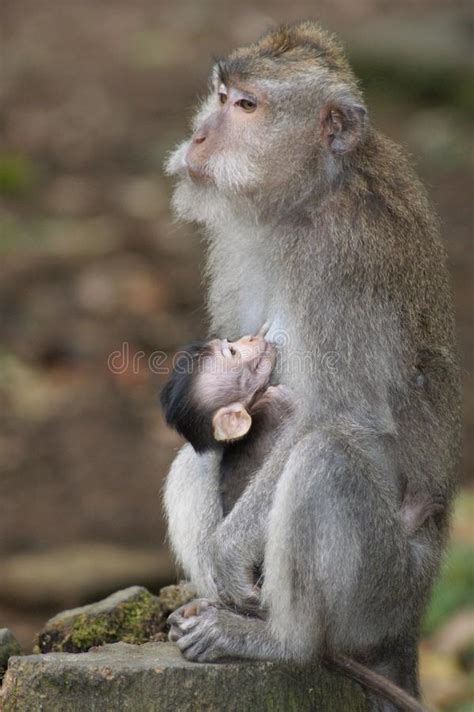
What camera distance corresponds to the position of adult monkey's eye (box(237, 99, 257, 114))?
5492 millimetres

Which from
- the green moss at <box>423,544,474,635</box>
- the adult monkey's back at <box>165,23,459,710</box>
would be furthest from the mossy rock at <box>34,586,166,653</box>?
the green moss at <box>423,544,474,635</box>

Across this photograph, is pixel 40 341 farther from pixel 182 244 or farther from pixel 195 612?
pixel 195 612

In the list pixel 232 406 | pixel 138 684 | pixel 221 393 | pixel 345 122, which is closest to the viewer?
pixel 138 684

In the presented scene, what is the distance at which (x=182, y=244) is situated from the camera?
13047 millimetres

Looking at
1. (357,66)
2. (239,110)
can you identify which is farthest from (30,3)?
(239,110)

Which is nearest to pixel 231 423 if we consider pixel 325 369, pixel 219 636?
pixel 325 369

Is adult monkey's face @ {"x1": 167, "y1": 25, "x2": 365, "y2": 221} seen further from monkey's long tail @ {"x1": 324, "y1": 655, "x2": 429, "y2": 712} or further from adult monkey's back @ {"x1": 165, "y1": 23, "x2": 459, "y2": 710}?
monkey's long tail @ {"x1": 324, "y1": 655, "x2": 429, "y2": 712}

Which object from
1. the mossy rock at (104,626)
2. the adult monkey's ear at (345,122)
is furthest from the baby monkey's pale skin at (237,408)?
the adult monkey's ear at (345,122)

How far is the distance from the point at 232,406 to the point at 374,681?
123 centimetres

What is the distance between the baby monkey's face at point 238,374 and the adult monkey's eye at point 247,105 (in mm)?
931

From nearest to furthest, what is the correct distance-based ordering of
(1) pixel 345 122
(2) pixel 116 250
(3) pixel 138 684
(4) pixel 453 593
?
(3) pixel 138 684 → (1) pixel 345 122 → (4) pixel 453 593 → (2) pixel 116 250

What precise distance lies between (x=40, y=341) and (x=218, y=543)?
6.28 m

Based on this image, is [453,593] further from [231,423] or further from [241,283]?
[231,423]

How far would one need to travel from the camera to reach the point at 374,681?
5000 millimetres
